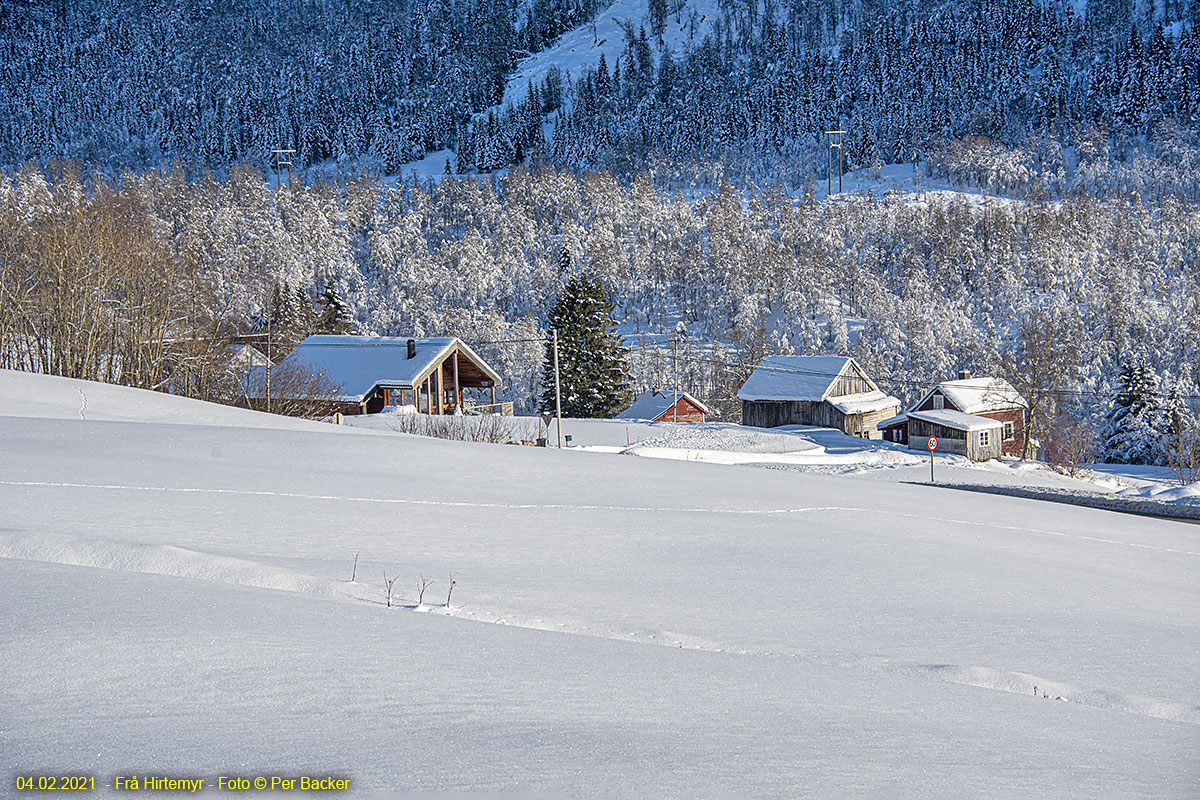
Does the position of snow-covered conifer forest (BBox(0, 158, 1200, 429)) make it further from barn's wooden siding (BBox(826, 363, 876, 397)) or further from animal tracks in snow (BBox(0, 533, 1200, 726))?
animal tracks in snow (BBox(0, 533, 1200, 726))

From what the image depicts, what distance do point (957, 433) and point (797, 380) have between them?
36.8 feet

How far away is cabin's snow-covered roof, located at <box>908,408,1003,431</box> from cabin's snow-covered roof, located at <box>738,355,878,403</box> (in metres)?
6.32

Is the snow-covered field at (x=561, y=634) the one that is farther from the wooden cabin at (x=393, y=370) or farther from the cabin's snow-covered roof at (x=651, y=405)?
the cabin's snow-covered roof at (x=651, y=405)

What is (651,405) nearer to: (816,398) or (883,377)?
(816,398)

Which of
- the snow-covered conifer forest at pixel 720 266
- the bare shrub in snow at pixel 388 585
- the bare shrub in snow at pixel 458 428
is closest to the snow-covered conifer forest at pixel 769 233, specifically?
the snow-covered conifer forest at pixel 720 266

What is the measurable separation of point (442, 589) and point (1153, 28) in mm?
216767

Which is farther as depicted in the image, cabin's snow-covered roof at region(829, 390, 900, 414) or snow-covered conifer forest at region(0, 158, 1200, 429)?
snow-covered conifer forest at region(0, 158, 1200, 429)

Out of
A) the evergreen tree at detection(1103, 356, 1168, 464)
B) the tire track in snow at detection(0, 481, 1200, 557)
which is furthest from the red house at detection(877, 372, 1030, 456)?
the tire track in snow at detection(0, 481, 1200, 557)

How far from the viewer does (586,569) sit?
764 centimetres

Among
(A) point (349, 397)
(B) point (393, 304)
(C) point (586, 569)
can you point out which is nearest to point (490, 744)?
(C) point (586, 569)

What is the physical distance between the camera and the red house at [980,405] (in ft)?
165

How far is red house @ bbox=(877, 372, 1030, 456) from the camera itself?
50.3 m

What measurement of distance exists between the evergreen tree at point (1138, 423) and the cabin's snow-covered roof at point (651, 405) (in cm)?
2557

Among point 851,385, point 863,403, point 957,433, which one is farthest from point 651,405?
point 957,433
